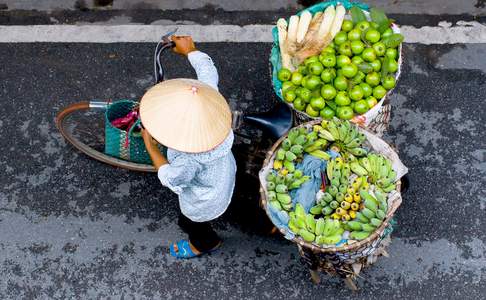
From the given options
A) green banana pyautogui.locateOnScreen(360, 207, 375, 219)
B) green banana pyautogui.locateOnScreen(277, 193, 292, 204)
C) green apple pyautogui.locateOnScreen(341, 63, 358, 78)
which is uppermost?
green apple pyautogui.locateOnScreen(341, 63, 358, 78)

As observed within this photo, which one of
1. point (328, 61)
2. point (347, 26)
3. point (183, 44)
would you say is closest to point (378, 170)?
point (328, 61)

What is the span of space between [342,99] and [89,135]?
7.06ft

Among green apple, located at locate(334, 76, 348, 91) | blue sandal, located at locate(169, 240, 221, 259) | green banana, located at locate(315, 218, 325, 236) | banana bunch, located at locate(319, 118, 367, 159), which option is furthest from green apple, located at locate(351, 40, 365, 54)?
blue sandal, located at locate(169, 240, 221, 259)

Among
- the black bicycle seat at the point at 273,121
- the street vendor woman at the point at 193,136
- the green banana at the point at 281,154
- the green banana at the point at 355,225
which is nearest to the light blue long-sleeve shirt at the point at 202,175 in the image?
the street vendor woman at the point at 193,136

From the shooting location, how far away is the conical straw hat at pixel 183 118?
3.28 metres

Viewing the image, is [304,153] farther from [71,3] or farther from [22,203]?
[71,3]

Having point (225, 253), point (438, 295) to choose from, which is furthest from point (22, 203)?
point (438, 295)

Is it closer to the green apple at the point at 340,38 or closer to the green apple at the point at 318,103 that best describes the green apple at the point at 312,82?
the green apple at the point at 318,103

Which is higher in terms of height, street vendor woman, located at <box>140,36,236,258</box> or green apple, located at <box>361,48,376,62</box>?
green apple, located at <box>361,48,376,62</box>

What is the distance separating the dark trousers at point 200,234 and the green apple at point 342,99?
1.30m

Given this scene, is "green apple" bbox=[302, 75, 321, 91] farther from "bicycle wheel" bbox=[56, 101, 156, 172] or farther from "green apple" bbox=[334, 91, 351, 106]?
"bicycle wheel" bbox=[56, 101, 156, 172]

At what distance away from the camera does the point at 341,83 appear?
416 centimetres

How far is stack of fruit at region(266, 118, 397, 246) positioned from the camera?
3805 millimetres

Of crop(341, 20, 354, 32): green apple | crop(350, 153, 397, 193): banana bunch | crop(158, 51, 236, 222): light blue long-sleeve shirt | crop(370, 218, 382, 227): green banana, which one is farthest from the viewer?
crop(341, 20, 354, 32): green apple
